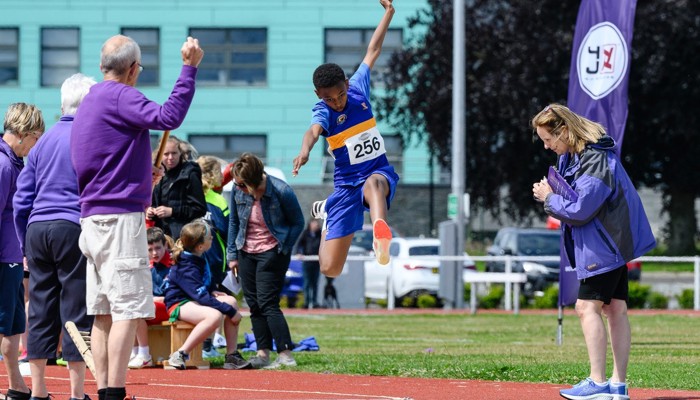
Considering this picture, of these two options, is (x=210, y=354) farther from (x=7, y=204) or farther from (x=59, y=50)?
(x=59, y=50)

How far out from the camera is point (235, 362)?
488 inches

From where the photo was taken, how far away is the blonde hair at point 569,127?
884cm

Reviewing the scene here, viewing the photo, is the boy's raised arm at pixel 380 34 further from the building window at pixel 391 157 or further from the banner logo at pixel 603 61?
the building window at pixel 391 157

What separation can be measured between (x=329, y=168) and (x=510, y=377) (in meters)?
35.1

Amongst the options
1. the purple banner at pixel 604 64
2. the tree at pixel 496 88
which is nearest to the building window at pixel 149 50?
the tree at pixel 496 88

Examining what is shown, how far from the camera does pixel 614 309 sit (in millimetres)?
8977

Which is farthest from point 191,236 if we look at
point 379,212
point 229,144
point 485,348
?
point 229,144

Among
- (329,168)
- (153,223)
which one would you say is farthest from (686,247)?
(153,223)

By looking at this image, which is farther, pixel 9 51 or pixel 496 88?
pixel 9 51

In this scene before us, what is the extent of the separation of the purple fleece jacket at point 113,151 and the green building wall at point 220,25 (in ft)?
133

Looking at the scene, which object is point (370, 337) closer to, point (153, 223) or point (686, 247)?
point (153, 223)

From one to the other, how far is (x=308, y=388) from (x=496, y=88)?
30.3 meters

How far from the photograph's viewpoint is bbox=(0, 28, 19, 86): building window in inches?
1927

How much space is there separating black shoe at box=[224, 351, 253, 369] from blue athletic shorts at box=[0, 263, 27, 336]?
3.59 metres
